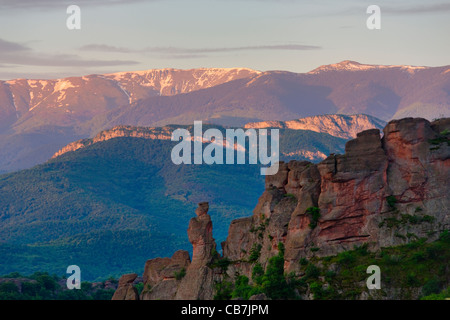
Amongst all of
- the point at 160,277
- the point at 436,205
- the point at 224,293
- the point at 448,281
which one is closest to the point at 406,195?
the point at 436,205

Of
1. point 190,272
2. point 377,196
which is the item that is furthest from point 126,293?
point 377,196

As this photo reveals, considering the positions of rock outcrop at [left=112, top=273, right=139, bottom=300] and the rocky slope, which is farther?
rock outcrop at [left=112, top=273, right=139, bottom=300]

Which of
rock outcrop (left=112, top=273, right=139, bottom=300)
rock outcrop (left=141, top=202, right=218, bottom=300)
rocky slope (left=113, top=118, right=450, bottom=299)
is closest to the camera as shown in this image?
rocky slope (left=113, top=118, right=450, bottom=299)

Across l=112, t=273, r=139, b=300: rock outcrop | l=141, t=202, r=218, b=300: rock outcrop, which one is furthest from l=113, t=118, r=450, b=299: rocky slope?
l=112, t=273, r=139, b=300: rock outcrop

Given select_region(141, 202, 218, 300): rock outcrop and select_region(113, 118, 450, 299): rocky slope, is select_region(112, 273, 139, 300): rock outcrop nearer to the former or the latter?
select_region(141, 202, 218, 300): rock outcrop

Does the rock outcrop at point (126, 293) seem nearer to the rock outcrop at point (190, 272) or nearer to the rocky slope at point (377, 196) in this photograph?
the rock outcrop at point (190, 272)

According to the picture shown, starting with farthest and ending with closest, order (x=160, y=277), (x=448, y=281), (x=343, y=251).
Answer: (x=160, y=277)
(x=343, y=251)
(x=448, y=281)

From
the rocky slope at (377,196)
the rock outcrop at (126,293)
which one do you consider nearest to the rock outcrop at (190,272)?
the rock outcrop at (126,293)

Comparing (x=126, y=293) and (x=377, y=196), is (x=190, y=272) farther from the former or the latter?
(x=377, y=196)

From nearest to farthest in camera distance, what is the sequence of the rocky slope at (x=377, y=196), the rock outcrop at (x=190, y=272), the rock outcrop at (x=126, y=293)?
the rocky slope at (x=377, y=196)
the rock outcrop at (x=190, y=272)
the rock outcrop at (x=126, y=293)

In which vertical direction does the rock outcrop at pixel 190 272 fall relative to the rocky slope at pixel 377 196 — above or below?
below
